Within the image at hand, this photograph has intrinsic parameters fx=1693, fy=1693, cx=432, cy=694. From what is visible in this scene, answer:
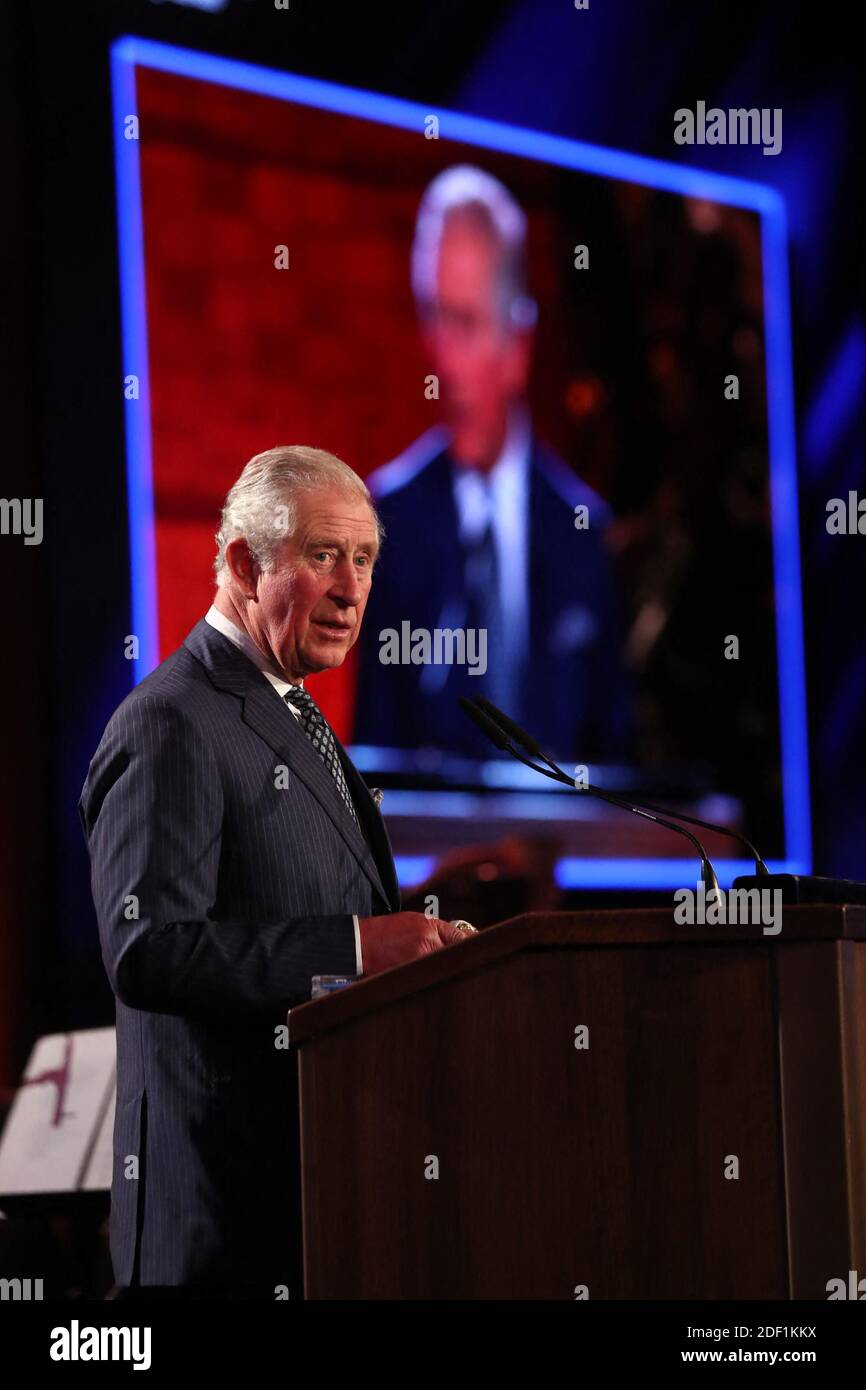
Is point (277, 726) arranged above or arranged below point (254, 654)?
below

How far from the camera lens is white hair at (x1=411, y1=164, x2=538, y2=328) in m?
4.55

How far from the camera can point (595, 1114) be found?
Answer: 5.21ft

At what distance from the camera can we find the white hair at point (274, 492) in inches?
91.8

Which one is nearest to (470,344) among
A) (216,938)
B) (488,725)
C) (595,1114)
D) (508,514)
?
(508,514)

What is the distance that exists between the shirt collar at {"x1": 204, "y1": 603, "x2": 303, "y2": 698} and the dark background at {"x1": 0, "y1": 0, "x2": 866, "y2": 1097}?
1.45 m

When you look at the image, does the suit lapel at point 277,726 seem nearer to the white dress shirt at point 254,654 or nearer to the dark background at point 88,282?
the white dress shirt at point 254,654

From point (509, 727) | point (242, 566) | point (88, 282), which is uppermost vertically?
point (88, 282)

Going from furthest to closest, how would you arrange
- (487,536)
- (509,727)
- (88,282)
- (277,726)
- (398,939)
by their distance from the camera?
(487,536) < (88,282) < (277,726) < (509,727) < (398,939)

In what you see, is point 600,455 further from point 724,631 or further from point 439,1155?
point 439,1155

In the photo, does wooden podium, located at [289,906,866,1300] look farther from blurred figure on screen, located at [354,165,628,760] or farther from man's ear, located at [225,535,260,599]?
blurred figure on screen, located at [354,165,628,760]

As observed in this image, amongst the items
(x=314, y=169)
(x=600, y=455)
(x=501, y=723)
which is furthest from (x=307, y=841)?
(x=600, y=455)

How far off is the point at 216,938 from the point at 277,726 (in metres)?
0.37

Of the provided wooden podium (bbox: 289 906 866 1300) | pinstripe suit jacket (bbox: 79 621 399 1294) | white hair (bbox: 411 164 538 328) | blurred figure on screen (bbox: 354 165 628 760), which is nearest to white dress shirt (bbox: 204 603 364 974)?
pinstripe suit jacket (bbox: 79 621 399 1294)

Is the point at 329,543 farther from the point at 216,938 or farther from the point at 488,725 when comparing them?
the point at 216,938
